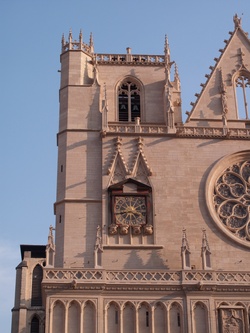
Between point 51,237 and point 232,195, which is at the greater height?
point 232,195

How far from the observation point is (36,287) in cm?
3434

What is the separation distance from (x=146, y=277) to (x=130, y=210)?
3.00 metres

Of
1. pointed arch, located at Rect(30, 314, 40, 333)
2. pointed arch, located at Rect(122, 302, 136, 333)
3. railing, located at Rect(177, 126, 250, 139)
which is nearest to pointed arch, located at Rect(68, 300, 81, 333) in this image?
pointed arch, located at Rect(122, 302, 136, 333)

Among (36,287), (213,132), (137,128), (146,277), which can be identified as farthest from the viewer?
(36,287)

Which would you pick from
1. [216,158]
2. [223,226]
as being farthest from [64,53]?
[223,226]

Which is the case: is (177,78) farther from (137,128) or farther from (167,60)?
(137,128)

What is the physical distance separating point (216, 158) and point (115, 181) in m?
3.97

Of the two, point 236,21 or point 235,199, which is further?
point 236,21

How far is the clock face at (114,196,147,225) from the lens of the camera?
28.2 metres

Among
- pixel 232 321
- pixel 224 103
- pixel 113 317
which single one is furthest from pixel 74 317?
pixel 224 103

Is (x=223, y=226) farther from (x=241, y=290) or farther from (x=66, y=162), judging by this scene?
(x=66, y=162)

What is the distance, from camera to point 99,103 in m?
30.7

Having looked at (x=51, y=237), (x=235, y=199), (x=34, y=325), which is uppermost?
(x=235, y=199)

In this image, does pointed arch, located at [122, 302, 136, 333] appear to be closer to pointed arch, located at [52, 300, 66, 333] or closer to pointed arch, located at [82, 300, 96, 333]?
pointed arch, located at [82, 300, 96, 333]
